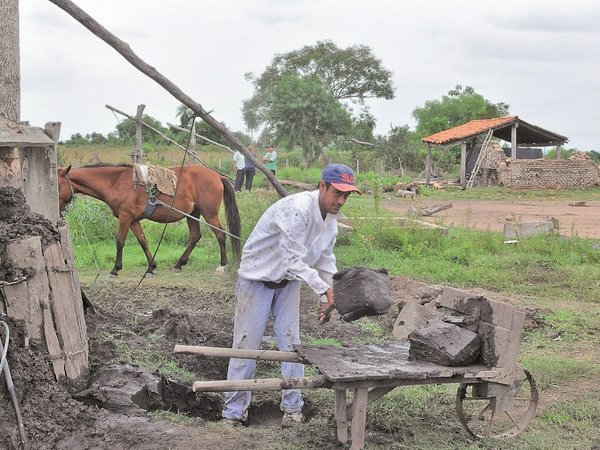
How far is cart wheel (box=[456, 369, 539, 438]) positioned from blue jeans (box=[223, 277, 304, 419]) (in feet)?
3.91

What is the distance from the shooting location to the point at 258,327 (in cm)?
564

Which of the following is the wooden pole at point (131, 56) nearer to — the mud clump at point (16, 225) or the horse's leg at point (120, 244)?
the mud clump at point (16, 225)

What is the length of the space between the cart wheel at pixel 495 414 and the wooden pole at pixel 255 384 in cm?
110

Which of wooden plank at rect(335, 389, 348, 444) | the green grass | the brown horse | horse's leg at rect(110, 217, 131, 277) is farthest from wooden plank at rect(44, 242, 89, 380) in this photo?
horse's leg at rect(110, 217, 131, 277)

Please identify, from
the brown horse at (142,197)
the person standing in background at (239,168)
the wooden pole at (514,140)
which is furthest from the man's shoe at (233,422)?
the wooden pole at (514,140)

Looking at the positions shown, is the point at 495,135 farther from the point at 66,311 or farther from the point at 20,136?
the point at 66,311

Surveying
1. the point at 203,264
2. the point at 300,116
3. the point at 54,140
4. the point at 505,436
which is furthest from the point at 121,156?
the point at 505,436

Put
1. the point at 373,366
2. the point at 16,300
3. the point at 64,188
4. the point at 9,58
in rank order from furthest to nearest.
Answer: the point at 64,188, the point at 9,58, the point at 16,300, the point at 373,366

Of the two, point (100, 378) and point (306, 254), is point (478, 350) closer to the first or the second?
point (306, 254)

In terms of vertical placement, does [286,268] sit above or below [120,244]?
above

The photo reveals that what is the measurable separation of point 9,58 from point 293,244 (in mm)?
3333

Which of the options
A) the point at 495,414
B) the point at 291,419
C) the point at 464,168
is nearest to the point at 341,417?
the point at 291,419

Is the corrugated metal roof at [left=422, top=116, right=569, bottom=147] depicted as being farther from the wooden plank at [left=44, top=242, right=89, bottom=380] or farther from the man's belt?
the wooden plank at [left=44, top=242, right=89, bottom=380]

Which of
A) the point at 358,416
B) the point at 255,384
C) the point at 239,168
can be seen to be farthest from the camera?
the point at 239,168
